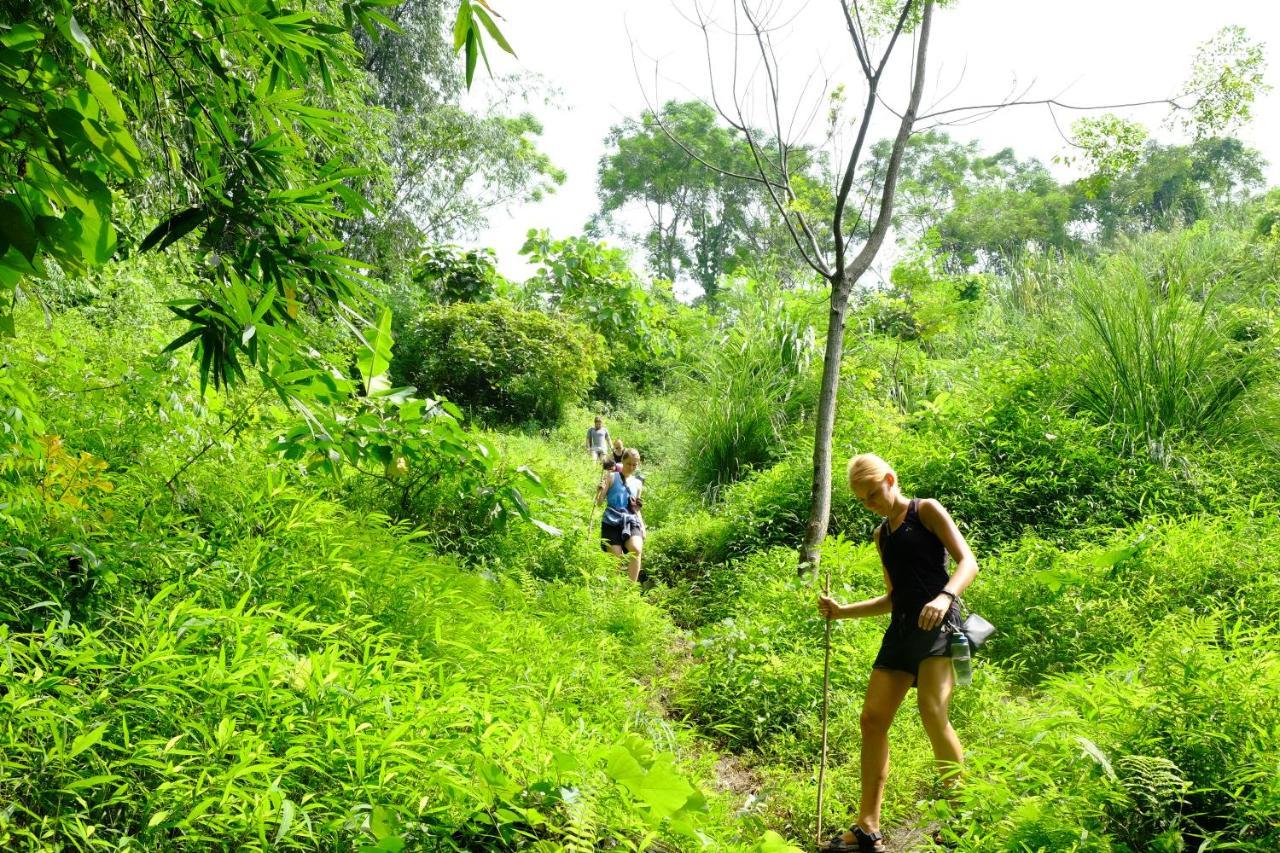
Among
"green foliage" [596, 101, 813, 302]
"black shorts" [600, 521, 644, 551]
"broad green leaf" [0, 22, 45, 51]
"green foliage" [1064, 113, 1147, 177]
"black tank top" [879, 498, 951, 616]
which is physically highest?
"green foliage" [596, 101, 813, 302]

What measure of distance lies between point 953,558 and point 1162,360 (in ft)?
16.7

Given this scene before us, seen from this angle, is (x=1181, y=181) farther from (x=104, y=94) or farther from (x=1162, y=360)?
(x=104, y=94)

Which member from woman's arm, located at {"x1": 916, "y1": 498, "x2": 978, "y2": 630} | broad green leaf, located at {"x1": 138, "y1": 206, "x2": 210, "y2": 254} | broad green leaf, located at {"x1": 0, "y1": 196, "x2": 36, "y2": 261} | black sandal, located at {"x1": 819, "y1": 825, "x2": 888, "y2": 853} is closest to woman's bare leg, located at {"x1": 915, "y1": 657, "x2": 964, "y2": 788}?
woman's arm, located at {"x1": 916, "y1": 498, "x2": 978, "y2": 630}

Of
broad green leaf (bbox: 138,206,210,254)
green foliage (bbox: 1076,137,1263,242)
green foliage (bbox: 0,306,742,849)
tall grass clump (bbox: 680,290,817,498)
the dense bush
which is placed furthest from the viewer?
green foliage (bbox: 1076,137,1263,242)

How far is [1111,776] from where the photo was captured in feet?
7.42

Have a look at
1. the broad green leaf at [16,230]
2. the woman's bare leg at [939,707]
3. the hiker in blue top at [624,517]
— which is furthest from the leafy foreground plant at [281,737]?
the hiker in blue top at [624,517]

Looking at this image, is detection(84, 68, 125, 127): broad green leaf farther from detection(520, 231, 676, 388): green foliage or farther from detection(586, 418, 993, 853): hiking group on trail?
detection(520, 231, 676, 388): green foliage

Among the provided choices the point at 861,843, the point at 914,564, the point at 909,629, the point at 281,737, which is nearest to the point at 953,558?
the point at 914,564

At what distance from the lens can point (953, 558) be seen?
3248 millimetres

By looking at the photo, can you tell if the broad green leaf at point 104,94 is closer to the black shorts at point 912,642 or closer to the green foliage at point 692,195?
the black shorts at point 912,642

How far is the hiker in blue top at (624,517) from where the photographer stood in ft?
22.9

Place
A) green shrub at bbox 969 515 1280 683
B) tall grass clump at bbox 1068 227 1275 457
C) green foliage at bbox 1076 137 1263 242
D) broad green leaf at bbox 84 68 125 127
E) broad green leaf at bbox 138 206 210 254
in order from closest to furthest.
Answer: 1. broad green leaf at bbox 84 68 125 127
2. broad green leaf at bbox 138 206 210 254
3. green shrub at bbox 969 515 1280 683
4. tall grass clump at bbox 1068 227 1275 457
5. green foliage at bbox 1076 137 1263 242

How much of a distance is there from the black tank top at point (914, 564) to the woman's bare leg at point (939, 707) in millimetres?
223

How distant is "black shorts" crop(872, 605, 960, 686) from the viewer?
323 centimetres
